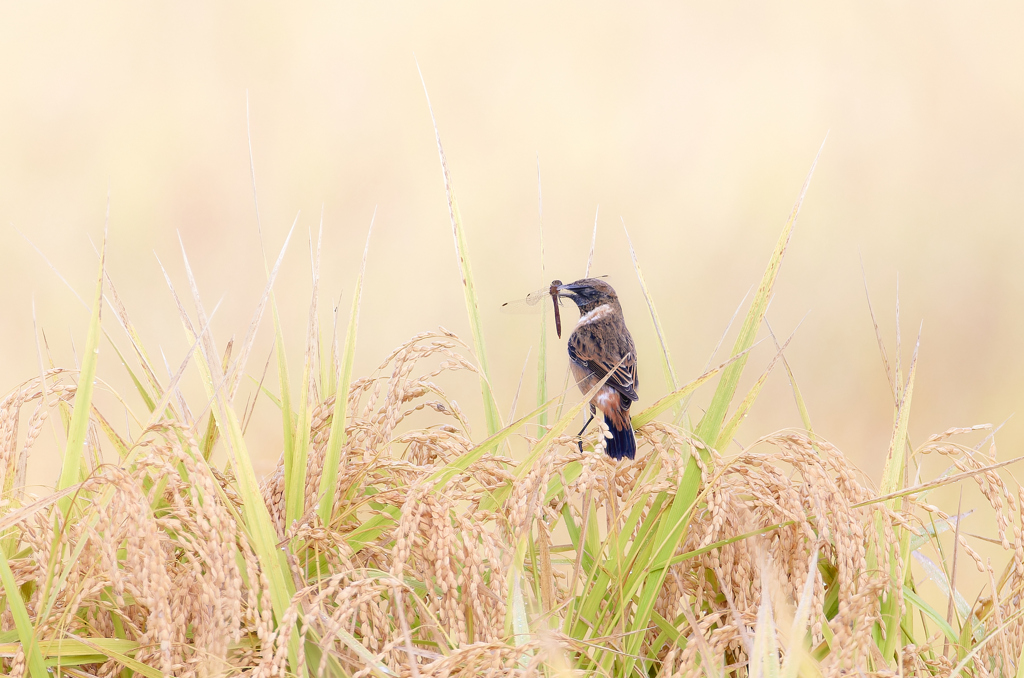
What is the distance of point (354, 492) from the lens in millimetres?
1604

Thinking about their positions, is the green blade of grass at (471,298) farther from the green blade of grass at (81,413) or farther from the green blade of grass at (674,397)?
the green blade of grass at (81,413)

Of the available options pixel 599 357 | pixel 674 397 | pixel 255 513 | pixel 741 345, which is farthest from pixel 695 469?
pixel 599 357

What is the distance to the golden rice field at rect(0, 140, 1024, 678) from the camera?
117 cm

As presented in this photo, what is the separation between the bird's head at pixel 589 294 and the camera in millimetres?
2521

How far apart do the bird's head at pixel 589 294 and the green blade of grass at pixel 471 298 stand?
61cm

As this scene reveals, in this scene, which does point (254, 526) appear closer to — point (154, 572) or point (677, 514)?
point (154, 572)

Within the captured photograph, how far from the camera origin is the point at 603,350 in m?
2.49

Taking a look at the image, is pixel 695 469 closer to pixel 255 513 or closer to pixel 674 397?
pixel 674 397

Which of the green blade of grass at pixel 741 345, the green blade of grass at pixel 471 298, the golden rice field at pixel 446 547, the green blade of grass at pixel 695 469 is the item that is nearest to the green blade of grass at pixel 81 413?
the golden rice field at pixel 446 547

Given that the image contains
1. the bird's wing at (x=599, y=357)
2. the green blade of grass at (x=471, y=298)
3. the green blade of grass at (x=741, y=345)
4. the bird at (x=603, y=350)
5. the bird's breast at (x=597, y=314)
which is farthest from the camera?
the bird's breast at (x=597, y=314)

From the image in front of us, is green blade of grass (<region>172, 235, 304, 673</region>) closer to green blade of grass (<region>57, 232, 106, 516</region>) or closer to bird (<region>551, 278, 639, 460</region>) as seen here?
green blade of grass (<region>57, 232, 106, 516</region>)

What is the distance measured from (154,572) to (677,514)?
911mm

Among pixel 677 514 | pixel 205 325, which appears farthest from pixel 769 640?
pixel 205 325

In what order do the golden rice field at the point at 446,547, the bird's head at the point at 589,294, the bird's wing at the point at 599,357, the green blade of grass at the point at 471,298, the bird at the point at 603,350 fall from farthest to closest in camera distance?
1. the bird's head at the point at 589,294
2. the bird's wing at the point at 599,357
3. the bird at the point at 603,350
4. the green blade of grass at the point at 471,298
5. the golden rice field at the point at 446,547
